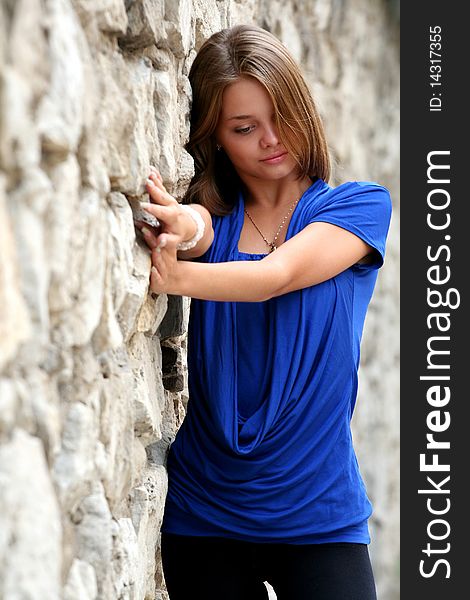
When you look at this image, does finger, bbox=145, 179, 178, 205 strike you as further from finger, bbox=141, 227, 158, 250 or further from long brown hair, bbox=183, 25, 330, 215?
long brown hair, bbox=183, 25, 330, 215

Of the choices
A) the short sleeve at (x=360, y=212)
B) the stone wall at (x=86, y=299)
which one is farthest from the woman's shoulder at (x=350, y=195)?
the stone wall at (x=86, y=299)

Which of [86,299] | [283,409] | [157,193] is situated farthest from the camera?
[283,409]

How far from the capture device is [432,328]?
3850mm

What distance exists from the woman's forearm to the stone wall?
3.8 inches

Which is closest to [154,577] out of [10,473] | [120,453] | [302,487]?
[302,487]

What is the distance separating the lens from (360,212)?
1896mm

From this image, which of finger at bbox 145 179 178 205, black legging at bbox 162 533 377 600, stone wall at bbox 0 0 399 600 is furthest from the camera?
black legging at bbox 162 533 377 600

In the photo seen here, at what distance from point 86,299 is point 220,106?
29.8 inches

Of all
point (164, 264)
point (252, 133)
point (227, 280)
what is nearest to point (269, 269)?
point (227, 280)

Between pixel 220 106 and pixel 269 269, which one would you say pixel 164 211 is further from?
pixel 220 106

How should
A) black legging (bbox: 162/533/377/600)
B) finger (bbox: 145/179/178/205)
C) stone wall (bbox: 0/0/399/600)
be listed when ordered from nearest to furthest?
1. stone wall (bbox: 0/0/399/600)
2. finger (bbox: 145/179/178/205)
3. black legging (bbox: 162/533/377/600)

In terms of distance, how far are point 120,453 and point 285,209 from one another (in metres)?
0.68

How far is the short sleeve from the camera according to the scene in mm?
1873

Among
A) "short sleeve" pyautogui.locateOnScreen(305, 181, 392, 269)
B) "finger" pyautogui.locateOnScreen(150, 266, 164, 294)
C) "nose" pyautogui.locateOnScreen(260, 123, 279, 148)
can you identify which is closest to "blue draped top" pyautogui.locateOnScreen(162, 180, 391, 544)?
"short sleeve" pyautogui.locateOnScreen(305, 181, 392, 269)
